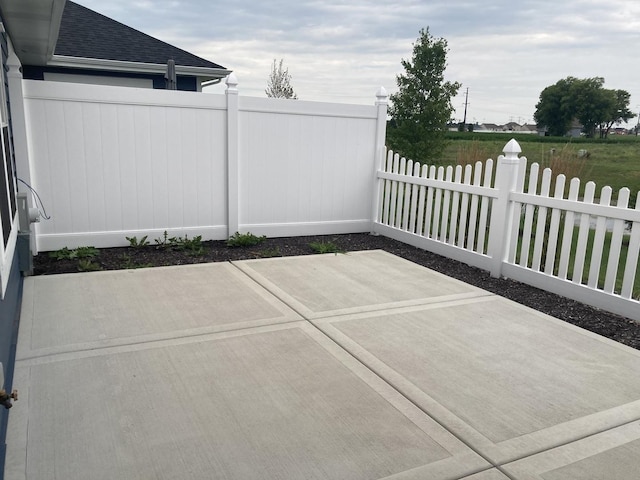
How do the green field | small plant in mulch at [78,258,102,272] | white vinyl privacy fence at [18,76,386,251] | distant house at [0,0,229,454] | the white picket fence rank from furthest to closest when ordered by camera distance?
the green field < white vinyl privacy fence at [18,76,386,251] < small plant in mulch at [78,258,102,272] < distant house at [0,0,229,454] < the white picket fence

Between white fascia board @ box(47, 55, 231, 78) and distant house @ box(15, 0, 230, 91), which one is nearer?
white fascia board @ box(47, 55, 231, 78)

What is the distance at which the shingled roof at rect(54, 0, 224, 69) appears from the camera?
34.0 ft

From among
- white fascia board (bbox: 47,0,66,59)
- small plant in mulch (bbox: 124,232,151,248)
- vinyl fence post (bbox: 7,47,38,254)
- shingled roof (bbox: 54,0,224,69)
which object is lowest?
small plant in mulch (bbox: 124,232,151,248)

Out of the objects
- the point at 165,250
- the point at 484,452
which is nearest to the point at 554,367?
the point at 484,452

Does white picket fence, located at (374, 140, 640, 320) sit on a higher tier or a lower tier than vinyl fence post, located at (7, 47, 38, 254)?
lower

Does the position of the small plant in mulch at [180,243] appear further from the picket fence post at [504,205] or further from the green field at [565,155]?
the green field at [565,155]

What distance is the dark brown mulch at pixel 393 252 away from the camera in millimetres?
4133

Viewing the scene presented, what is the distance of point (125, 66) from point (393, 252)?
288 inches

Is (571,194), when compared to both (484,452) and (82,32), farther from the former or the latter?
(82,32)

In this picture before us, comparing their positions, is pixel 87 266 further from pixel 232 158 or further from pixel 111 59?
pixel 111 59

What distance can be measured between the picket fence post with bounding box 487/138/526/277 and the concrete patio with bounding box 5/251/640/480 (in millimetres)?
787

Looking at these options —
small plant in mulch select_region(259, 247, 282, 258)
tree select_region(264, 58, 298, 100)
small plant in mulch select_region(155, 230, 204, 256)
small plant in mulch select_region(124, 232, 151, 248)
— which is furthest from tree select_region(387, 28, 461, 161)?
tree select_region(264, 58, 298, 100)

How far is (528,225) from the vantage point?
5031mm

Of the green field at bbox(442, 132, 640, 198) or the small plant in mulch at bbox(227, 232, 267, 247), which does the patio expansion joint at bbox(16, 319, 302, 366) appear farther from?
the green field at bbox(442, 132, 640, 198)
